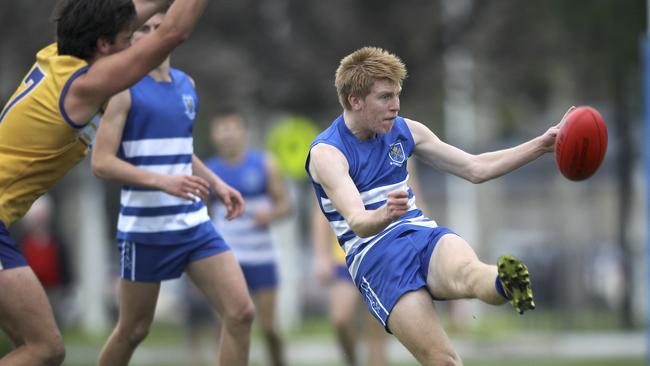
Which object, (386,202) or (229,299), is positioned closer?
(386,202)

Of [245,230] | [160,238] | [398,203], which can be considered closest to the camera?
[398,203]

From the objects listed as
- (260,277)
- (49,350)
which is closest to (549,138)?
(49,350)

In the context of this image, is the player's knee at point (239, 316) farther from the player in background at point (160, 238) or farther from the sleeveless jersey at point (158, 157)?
the sleeveless jersey at point (158, 157)

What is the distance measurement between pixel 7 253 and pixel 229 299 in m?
1.56

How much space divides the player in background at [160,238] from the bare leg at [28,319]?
114cm

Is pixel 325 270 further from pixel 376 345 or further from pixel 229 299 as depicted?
pixel 229 299

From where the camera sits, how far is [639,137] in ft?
68.2

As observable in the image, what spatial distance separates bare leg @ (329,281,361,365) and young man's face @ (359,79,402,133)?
4712 mm

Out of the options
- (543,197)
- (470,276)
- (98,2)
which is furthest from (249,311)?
(543,197)

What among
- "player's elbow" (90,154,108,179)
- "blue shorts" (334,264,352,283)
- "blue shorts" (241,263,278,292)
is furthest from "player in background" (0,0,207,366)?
"blue shorts" (334,264,352,283)

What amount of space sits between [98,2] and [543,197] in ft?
125

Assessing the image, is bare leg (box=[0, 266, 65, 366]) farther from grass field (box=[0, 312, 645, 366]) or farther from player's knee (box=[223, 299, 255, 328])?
grass field (box=[0, 312, 645, 366])

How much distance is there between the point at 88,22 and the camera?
20.6ft

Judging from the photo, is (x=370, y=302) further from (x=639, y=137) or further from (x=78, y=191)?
(x=78, y=191)
